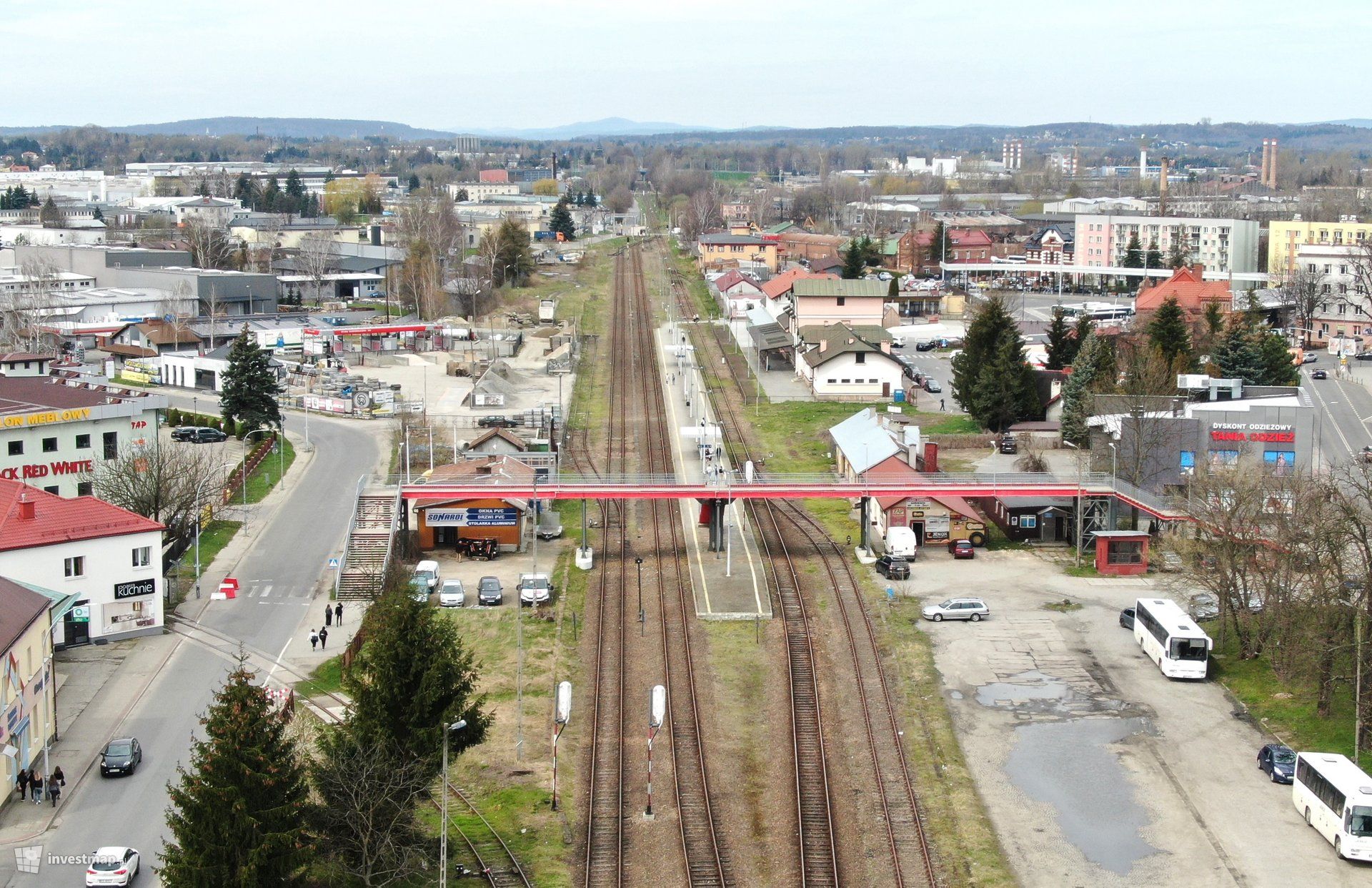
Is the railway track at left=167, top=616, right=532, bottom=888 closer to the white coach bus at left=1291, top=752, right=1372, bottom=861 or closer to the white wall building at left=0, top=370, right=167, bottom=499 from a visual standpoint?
the white coach bus at left=1291, top=752, right=1372, bottom=861

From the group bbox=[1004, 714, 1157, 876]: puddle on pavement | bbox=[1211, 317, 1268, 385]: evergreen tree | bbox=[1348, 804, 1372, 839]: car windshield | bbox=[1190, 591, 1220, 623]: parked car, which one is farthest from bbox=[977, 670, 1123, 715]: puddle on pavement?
bbox=[1211, 317, 1268, 385]: evergreen tree

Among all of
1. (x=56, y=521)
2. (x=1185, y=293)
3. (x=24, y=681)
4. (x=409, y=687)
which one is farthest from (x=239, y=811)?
(x=1185, y=293)

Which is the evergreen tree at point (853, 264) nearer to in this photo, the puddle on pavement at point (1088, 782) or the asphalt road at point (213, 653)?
the asphalt road at point (213, 653)

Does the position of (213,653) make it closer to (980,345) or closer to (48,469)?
(48,469)

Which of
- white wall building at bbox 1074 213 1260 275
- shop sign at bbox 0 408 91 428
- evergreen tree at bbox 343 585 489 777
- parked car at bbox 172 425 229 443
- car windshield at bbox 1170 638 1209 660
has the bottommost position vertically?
car windshield at bbox 1170 638 1209 660

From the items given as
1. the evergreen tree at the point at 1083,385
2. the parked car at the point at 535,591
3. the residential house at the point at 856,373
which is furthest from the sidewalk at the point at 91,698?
the residential house at the point at 856,373
